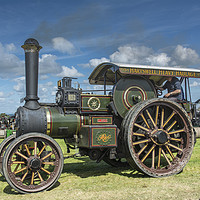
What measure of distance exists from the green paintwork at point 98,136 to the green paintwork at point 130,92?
0.60 metres

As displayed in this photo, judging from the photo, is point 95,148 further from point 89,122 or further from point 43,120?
point 43,120

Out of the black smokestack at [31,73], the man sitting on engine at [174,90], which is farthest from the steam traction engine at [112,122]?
the man sitting on engine at [174,90]

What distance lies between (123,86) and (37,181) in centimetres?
280

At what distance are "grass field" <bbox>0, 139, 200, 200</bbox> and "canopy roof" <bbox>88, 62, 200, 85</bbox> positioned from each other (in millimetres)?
2198

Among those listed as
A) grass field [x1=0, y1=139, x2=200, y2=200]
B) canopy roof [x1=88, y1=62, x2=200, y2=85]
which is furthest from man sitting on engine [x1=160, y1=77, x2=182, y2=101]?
grass field [x1=0, y1=139, x2=200, y2=200]

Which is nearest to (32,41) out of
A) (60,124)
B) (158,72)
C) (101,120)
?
(60,124)

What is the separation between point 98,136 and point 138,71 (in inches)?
65.9

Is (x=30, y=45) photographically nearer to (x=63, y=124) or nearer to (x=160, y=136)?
(x=63, y=124)

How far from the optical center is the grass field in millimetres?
4270

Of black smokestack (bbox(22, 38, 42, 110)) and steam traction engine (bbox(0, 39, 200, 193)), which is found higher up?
black smokestack (bbox(22, 38, 42, 110))

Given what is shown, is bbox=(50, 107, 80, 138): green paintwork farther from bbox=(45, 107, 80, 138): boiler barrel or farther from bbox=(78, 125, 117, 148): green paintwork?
bbox=(78, 125, 117, 148): green paintwork

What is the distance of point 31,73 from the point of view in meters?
5.38

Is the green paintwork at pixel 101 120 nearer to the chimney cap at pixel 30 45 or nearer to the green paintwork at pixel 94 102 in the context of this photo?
the green paintwork at pixel 94 102

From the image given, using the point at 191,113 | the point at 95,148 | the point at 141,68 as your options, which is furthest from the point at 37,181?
the point at 191,113
